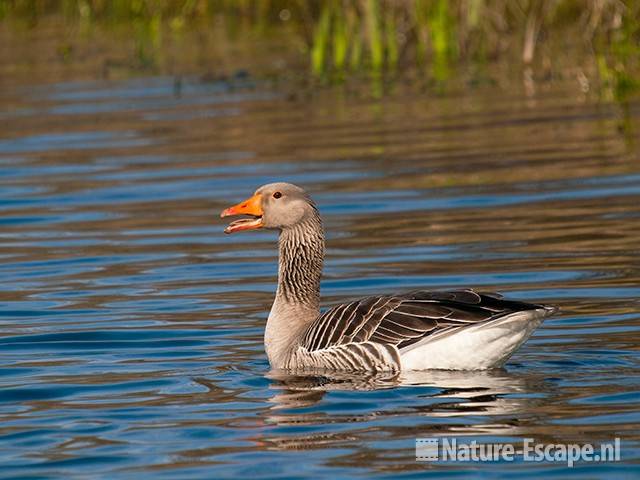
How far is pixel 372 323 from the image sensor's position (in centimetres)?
877

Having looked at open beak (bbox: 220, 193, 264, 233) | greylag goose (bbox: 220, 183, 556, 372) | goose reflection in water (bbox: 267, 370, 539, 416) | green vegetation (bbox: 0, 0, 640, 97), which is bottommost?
goose reflection in water (bbox: 267, 370, 539, 416)

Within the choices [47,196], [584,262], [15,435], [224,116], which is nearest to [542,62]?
[224,116]

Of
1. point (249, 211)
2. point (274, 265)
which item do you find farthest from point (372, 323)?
point (274, 265)

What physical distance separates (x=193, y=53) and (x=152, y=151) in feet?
30.6

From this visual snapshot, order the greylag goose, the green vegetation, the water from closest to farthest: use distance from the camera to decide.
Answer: the water < the greylag goose < the green vegetation

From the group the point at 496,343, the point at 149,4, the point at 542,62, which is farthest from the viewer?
the point at 149,4

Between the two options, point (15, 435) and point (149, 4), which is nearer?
point (15, 435)

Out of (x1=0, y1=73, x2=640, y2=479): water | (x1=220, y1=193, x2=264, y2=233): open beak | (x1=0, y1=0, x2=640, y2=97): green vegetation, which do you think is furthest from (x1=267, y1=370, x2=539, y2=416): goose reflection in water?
(x1=0, y1=0, x2=640, y2=97): green vegetation

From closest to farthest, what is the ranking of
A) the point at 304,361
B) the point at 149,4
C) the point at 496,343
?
1. the point at 496,343
2. the point at 304,361
3. the point at 149,4

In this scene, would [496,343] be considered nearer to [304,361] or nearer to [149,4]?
[304,361]

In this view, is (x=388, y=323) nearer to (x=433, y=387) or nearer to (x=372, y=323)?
(x=372, y=323)

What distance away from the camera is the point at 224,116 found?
66.8ft

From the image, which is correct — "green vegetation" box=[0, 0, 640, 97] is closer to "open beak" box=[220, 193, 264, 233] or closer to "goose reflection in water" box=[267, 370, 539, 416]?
"open beak" box=[220, 193, 264, 233]

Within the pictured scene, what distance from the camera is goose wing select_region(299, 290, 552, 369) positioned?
8.35 m
